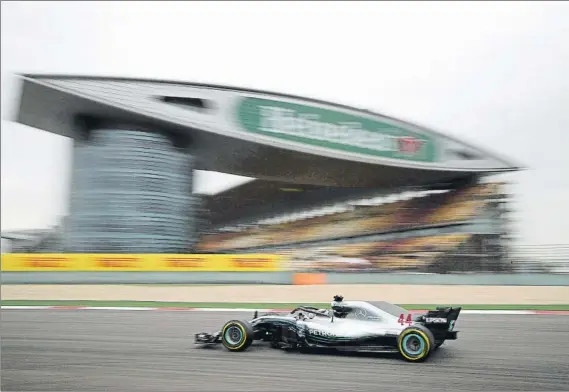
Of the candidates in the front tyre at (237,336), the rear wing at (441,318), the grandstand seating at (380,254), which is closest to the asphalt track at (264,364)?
the front tyre at (237,336)

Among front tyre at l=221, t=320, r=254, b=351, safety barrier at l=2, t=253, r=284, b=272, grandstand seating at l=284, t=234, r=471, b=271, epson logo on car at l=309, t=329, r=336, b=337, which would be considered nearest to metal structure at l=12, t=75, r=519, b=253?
safety barrier at l=2, t=253, r=284, b=272

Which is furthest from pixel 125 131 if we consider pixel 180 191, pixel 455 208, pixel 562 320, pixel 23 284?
pixel 562 320

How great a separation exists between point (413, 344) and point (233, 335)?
2.03 metres

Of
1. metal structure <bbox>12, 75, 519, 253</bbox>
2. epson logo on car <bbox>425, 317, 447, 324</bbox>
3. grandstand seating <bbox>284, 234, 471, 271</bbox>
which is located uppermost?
metal structure <bbox>12, 75, 519, 253</bbox>

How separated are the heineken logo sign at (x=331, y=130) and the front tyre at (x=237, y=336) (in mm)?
10300

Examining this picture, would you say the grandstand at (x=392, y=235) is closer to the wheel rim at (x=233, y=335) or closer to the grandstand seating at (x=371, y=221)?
the grandstand seating at (x=371, y=221)

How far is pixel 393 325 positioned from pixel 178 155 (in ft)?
36.2

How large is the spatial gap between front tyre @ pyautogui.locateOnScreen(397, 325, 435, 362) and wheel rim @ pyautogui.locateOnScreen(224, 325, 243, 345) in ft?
5.90

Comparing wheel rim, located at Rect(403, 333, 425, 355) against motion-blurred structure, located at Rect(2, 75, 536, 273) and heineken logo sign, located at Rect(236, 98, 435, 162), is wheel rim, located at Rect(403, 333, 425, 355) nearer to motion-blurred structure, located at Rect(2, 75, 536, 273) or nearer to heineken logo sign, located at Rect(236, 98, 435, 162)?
motion-blurred structure, located at Rect(2, 75, 536, 273)

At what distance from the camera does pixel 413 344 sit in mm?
5305

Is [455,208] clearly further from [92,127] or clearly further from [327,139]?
[92,127]

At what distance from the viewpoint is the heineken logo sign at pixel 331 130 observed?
15680mm

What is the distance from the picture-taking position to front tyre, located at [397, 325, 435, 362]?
522 cm

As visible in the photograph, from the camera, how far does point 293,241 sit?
47.2ft
